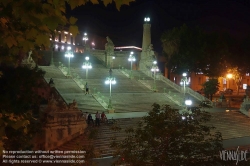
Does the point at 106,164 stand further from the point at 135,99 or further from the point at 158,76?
the point at 158,76

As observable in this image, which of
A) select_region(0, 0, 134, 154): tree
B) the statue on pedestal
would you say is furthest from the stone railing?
select_region(0, 0, 134, 154): tree

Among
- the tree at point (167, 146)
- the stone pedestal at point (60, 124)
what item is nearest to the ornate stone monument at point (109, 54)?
the stone pedestal at point (60, 124)

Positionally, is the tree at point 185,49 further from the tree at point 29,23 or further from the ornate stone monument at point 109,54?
the tree at point 29,23

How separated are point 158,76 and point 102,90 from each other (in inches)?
435

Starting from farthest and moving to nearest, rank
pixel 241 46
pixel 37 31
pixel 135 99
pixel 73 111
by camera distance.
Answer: pixel 241 46, pixel 135 99, pixel 73 111, pixel 37 31

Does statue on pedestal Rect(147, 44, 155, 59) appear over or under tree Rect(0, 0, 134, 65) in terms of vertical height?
over

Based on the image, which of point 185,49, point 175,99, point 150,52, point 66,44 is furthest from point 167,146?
point 66,44

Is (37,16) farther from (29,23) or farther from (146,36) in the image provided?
(146,36)

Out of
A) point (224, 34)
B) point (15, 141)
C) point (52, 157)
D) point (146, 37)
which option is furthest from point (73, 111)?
point (224, 34)

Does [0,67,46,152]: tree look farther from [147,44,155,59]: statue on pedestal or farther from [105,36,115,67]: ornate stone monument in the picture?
[147,44,155,59]: statue on pedestal

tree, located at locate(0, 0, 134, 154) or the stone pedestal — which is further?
the stone pedestal

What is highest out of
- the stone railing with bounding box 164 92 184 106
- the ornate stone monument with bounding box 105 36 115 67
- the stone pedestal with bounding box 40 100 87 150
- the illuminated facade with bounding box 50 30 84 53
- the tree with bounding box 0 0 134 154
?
the illuminated facade with bounding box 50 30 84 53

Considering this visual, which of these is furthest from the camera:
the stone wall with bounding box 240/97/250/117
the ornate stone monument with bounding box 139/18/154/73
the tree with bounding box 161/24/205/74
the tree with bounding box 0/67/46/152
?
the tree with bounding box 161/24/205/74

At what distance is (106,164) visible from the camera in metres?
17.4
